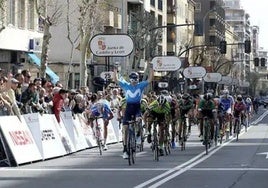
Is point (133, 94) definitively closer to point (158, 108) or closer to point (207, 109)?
point (158, 108)

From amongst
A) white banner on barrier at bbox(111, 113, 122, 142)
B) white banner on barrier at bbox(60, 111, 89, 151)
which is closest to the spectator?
white banner on barrier at bbox(60, 111, 89, 151)

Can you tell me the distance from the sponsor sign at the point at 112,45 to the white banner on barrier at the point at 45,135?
21.7ft

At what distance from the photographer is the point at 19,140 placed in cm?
1908

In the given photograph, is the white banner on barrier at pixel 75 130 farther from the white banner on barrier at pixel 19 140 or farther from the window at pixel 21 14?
the window at pixel 21 14

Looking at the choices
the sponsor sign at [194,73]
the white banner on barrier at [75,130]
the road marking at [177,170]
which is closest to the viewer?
the road marking at [177,170]

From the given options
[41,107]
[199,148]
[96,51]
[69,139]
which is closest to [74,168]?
[41,107]

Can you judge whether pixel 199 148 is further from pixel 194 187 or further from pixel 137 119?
pixel 194 187

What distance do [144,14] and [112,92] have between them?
38.5m

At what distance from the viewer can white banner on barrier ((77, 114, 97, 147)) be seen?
25281 millimetres

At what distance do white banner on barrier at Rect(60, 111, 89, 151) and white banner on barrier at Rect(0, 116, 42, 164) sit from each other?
3375 millimetres

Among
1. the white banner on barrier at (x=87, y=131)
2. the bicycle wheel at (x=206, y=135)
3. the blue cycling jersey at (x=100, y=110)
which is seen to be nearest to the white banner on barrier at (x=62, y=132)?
the blue cycling jersey at (x=100, y=110)

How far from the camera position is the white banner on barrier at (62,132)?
70.6 feet

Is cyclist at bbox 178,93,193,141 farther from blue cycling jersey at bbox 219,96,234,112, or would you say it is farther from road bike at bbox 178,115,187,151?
blue cycling jersey at bbox 219,96,234,112

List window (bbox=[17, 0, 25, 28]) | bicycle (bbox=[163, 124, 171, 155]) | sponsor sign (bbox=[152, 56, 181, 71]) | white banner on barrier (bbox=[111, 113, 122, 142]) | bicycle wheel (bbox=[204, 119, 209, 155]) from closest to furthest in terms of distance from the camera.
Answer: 1. bicycle (bbox=[163, 124, 171, 155])
2. bicycle wheel (bbox=[204, 119, 209, 155])
3. white banner on barrier (bbox=[111, 113, 122, 142])
4. window (bbox=[17, 0, 25, 28])
5. sponsor sign (bbox=[152, 56, 181, 71])
